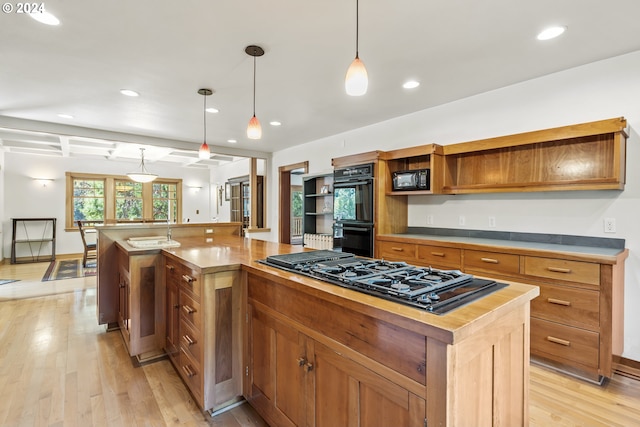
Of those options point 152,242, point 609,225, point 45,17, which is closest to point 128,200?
point 152,242

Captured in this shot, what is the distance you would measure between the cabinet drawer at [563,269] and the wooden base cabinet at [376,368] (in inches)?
50.7

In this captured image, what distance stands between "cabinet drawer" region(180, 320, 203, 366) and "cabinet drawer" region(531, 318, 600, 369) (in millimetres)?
2446

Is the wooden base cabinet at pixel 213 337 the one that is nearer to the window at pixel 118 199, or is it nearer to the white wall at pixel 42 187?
the white wall at pixel 42 187

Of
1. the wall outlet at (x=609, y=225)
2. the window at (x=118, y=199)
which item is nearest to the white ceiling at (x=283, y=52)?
the wall outlet at (x=609, y=225)

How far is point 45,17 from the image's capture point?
200 centimetres

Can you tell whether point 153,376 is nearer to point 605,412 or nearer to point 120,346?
point 120,346

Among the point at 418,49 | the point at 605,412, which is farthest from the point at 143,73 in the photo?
the point at 605,412

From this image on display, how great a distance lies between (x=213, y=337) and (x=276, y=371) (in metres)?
0.45

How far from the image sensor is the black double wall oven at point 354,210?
12.6 feet

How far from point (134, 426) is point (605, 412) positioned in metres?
2.81

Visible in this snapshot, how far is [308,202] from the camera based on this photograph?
5.68 metres

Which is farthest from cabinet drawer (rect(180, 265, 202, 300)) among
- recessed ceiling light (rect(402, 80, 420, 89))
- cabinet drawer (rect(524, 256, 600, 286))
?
recessed ceiling light (rect(402, 80, 420, 89))

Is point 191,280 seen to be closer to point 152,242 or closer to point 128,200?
point 152,242

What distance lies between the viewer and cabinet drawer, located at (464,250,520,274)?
2537 mm
